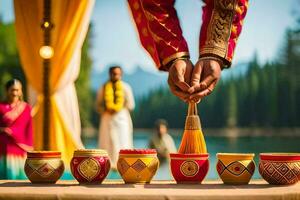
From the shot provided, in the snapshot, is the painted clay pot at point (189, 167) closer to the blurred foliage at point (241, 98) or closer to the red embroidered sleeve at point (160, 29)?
the red embroidered sleeve at point (160, 29)

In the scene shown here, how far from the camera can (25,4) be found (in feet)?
17.4

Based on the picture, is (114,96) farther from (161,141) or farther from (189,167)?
(189,167)

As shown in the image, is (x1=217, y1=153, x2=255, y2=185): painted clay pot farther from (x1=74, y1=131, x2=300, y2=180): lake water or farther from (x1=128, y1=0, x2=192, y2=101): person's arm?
(x1=74, y1=131, x2=300, y2=180): lake water

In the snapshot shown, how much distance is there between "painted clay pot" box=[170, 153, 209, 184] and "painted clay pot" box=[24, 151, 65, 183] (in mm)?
258

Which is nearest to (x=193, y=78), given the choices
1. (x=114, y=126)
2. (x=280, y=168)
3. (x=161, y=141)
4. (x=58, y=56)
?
(x=280, y=168)

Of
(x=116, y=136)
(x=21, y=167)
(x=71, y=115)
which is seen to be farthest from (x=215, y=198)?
(x=116, y=136)

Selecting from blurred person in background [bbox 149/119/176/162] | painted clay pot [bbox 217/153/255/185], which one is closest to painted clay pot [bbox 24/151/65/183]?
painted clay pot [bbox 217/153/255/185]

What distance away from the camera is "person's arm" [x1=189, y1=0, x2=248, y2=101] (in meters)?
1.05

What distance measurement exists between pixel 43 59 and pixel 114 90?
2.31 ft

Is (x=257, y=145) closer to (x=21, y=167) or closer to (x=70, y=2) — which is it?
(x=70, y=2)

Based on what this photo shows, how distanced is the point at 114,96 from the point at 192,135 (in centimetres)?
433

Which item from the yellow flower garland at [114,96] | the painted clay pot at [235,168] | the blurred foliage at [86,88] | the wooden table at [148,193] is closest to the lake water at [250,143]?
the blurred foliage at [86,88]

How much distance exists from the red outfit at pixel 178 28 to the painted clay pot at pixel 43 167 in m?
0.39

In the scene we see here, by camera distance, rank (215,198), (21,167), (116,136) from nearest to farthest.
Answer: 1. (215,198)
2. (21,167)
3. (116,136)
